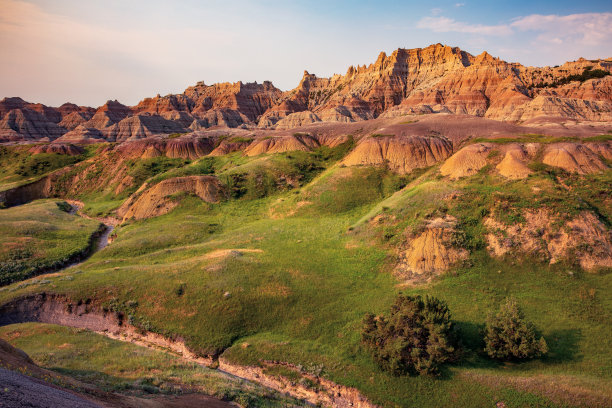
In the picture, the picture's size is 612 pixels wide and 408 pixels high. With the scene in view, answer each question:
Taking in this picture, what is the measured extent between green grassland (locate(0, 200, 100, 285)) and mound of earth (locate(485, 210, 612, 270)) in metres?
53.2

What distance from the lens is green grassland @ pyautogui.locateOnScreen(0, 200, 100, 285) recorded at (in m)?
38.6

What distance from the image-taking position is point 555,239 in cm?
3197

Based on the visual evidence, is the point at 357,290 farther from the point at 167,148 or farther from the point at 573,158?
the point at 167,148

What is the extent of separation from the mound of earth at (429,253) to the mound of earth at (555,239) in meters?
3.95

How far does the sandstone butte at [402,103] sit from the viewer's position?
107188mm

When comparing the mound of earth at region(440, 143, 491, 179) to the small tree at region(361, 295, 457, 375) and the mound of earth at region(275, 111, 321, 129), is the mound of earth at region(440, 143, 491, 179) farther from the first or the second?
the mound of earth at region(275, 111, 321, 129)

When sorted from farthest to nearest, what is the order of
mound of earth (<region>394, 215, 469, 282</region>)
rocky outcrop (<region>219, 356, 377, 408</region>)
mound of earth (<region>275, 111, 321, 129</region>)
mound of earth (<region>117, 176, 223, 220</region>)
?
1. mound of earth (<region>275, 111, 321, 129</region>)
2. mound of earth (<region>117, 176, 223, 220</region>)
3. mound of earth (<region>394, 215, 469, 282</region>)
4. rocky outcrop (<region>219, 356, 377, 408</region>)

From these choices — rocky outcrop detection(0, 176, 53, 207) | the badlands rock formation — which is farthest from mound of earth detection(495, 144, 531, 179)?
rocky outcrop detection(0, 176, 53, 207)

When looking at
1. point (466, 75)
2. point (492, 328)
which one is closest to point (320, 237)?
point (492, 328)

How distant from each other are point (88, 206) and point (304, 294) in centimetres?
7132

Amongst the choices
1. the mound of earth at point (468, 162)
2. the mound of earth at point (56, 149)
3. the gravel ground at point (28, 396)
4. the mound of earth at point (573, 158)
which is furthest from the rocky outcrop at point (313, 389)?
the mound of earth at point (56, 149)

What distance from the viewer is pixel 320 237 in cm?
4353

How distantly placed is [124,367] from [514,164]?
166 feet

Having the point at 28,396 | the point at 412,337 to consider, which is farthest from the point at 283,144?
the point at 28,396
